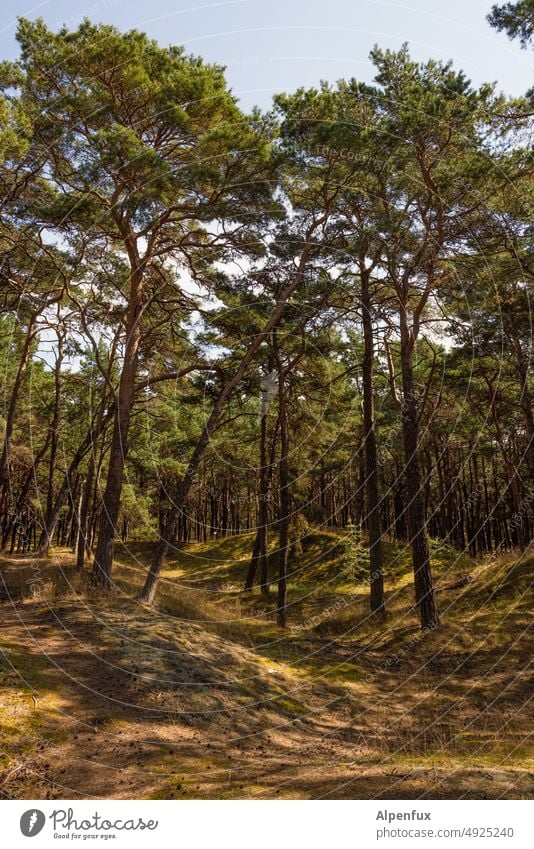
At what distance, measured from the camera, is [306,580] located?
34.2 m

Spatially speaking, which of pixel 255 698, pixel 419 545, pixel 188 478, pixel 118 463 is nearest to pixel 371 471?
pixel 419 545

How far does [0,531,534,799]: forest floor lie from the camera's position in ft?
21.9

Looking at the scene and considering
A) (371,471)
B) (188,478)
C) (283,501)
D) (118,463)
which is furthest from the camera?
(283,501)

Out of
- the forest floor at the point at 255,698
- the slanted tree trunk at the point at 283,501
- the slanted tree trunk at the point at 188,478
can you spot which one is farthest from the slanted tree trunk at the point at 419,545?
the slanted tree trunk at the point at 188,478

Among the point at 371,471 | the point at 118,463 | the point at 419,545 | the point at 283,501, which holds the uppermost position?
the point at 371,471

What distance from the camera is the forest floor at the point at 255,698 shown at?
263 inches

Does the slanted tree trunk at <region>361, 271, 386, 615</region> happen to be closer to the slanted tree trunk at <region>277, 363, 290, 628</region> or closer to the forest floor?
the forest floor

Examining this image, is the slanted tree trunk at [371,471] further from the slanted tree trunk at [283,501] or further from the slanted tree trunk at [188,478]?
the slanted tree trunk at [188,478]

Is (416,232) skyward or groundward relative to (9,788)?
skyward

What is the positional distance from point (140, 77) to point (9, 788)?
15.4 meters

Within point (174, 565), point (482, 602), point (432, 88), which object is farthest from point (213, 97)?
point (174, 565)

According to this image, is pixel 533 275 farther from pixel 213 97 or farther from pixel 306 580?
pixel 306 580

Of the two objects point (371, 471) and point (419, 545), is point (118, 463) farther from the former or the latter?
point (419, 545)

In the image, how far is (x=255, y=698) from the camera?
37.2 feet
